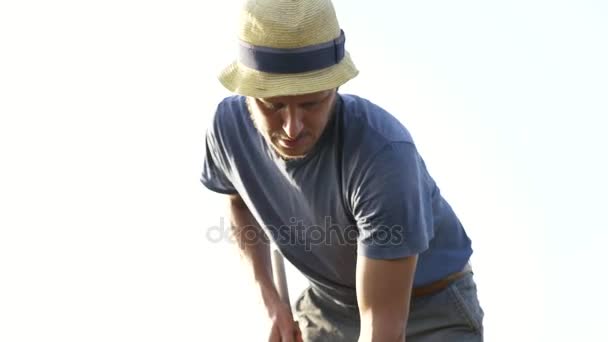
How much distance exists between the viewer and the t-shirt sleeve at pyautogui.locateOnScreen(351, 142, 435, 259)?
273 cm

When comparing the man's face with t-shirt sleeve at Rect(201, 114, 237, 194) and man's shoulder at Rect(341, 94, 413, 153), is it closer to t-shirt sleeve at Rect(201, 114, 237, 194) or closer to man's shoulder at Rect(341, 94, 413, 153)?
man's shoulder at Rect(341, 94, 413, 153)

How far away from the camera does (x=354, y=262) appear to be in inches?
121

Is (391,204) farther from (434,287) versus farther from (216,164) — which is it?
(216,164)

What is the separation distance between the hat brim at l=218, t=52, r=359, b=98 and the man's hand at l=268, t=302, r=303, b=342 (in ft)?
2.72

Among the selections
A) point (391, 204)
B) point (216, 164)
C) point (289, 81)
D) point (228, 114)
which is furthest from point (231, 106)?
point (391, 204)

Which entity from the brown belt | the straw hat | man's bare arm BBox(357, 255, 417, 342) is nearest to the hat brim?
the straw hat

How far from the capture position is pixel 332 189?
290 centimetres

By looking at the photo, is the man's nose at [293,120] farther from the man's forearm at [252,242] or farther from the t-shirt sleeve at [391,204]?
the man's forearm at [252,242]

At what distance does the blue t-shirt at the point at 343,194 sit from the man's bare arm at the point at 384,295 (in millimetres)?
38

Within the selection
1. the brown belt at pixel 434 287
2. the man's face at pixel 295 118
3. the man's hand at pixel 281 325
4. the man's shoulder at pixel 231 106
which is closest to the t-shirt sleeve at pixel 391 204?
the man's face at pixel 295 118

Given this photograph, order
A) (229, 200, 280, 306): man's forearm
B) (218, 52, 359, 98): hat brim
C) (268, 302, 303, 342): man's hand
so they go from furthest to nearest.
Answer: (229, 200, 280, 306): man's forearm < (268, 302, 303, 342): man's hand < (218, 52, 359, 98): hat brim

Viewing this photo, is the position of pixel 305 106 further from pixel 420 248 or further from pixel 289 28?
pixel 420 248

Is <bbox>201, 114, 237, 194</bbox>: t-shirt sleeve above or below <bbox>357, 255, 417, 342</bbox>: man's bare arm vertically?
above

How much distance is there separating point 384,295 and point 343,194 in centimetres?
27
